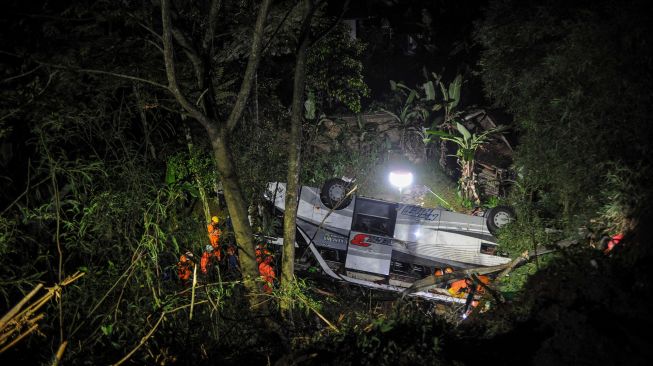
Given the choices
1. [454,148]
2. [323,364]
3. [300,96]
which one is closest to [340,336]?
[323,364]

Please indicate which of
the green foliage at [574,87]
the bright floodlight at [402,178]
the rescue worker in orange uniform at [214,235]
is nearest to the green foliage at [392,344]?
the rescue worker in orange uniform at [214,235]

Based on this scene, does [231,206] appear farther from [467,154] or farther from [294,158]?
[467,154]

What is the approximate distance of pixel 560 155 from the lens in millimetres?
7520

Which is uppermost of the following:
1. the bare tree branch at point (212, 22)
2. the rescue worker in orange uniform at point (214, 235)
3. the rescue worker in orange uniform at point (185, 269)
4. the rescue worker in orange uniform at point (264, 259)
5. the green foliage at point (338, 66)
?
the green foliage at point (338, 66)

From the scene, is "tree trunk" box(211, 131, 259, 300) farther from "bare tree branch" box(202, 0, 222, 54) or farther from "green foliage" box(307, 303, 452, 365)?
"green foliage" box(307, 303, 452, 365)

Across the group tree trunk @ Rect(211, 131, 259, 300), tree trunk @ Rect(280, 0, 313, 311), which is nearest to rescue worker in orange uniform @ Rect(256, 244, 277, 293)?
tree trunk @ Rect(280, 0, 313, 311)

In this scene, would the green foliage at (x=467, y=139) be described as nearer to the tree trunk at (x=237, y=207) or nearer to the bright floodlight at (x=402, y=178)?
the bright floodlight at (x=402, y=178)

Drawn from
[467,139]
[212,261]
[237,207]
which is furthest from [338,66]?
[212,261]

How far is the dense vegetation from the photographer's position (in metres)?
4.04

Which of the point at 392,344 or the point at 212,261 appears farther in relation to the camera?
the point at 212,261

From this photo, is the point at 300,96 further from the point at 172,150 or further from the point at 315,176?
the point at 315,176

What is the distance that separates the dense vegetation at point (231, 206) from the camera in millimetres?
4035

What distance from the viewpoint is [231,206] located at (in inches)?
262

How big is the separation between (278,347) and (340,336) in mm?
877
